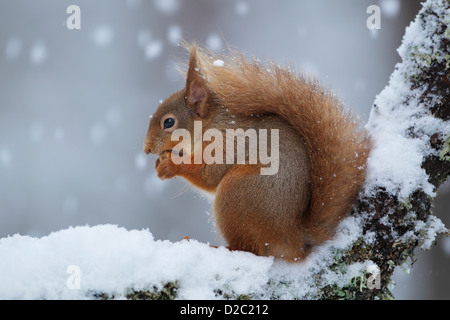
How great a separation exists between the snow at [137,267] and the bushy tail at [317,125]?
7 cm

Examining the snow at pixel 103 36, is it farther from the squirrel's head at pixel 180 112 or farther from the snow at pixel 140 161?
the squirrel's head at pixel 180 112

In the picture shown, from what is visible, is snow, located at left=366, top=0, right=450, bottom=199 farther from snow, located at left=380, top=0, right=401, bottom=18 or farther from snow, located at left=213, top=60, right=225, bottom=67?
snow, located at left=380, top=0, right=401, bottom=18

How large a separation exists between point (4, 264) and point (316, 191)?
2.65ft

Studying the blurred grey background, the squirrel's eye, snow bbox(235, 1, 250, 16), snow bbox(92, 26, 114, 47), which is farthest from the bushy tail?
snow bbox(92, 26, 114, 47)

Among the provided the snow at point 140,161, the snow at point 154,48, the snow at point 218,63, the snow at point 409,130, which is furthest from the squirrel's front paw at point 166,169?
the snow at point 154,48

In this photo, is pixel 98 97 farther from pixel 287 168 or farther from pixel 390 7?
pixel 287 168

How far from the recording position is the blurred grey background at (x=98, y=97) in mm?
3893

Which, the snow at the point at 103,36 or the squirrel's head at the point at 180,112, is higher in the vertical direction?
the snow at the point at 103,36

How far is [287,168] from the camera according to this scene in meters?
1.34

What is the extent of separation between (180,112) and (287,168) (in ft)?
1.61

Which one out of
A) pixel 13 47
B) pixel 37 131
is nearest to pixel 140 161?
pixel 37 131

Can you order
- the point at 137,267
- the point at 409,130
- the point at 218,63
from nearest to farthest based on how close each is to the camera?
the point at 137,267, the point at 409,130, the point at 218,63

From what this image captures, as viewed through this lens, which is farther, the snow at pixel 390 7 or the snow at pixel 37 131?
the snow at pixel 37 131

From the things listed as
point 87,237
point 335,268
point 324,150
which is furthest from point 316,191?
point 87,237
